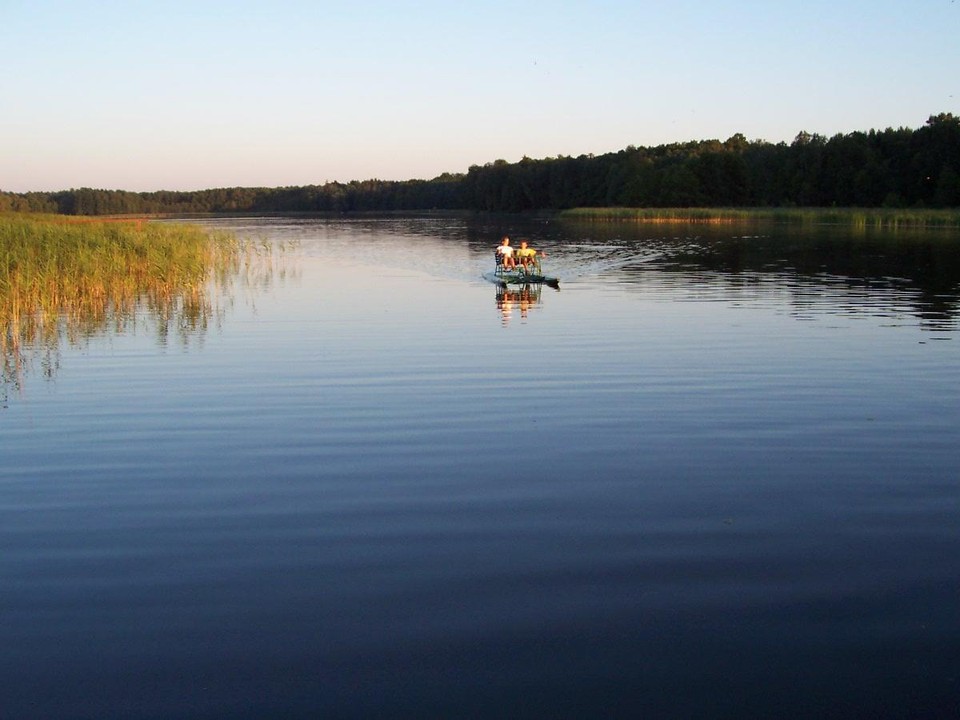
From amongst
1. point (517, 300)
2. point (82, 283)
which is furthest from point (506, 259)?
point (82, 283)

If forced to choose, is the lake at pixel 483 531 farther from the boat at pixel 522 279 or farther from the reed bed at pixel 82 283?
the boat at pixel 522 279

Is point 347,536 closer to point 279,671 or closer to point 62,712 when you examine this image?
point 279,671

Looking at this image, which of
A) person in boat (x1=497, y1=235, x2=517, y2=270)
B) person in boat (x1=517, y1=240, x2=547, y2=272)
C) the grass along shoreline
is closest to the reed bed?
person in boat (x1=497, y1=235, x2=517, y2=270)

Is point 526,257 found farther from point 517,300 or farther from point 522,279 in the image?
point 517,300

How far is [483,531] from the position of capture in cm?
654

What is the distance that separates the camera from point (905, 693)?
14.4 ft

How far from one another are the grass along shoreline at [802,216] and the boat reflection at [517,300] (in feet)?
135

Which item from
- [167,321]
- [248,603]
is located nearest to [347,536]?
[248,603]

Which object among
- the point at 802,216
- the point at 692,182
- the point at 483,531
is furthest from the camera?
the point at 692,182

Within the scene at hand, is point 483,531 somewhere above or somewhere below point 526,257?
below

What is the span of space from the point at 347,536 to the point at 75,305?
1526 centimetres

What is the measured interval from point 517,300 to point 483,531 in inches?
648

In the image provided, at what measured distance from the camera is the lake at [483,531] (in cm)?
454

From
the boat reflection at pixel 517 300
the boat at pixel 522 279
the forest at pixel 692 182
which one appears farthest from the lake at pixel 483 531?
the forest at pixel 692 182
